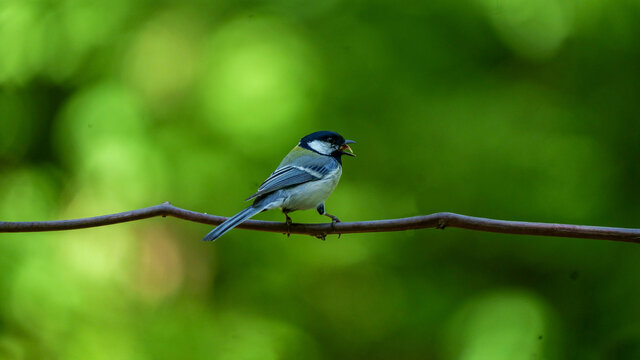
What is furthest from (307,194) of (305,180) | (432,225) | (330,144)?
(432,225)

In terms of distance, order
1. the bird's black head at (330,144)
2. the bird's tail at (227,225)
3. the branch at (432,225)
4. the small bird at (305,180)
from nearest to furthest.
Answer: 1. the branch at (432,225)
2. the bird's tail at (227,225)
3. the small bird at (305,180)
4. the bird's black head at (330,144)

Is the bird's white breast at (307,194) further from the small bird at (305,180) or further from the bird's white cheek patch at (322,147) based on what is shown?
the bird's white cheek patch at (322,147)

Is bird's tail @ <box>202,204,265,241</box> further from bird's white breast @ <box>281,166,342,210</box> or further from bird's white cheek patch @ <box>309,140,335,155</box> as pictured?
bird's white cheek patch @ <box>309,140,335,155</box>

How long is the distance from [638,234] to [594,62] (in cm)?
157

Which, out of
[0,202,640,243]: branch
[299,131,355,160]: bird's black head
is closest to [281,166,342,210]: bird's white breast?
[299,131,355,160]: bird's black head

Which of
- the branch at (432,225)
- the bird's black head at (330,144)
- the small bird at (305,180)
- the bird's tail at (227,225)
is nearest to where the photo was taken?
the branch at (432,225)

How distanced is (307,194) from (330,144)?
290 millimetres

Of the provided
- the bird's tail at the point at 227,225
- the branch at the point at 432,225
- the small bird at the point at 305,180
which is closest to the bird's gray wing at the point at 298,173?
the small bird at the point at 305,180

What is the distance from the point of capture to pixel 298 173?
169 centimetres

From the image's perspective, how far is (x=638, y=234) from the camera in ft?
3.48

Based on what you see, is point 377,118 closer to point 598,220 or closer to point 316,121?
point 316,121

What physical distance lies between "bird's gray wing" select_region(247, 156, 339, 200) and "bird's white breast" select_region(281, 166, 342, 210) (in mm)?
16

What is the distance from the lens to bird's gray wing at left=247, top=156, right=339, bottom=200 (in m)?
1.60

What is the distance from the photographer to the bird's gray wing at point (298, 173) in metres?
1.60
